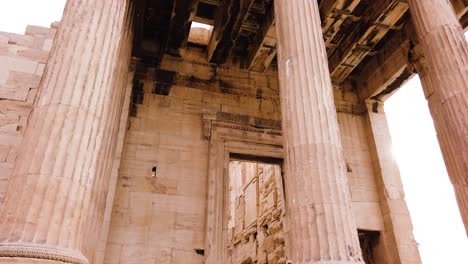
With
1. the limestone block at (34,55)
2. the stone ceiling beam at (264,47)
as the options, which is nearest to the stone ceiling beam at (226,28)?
the stone ceiling beam at (264,47)

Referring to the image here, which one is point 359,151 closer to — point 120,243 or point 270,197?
point 270,197

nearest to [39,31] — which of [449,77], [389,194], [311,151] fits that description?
[311,151]

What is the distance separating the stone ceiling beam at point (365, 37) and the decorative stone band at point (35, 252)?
35.0 ft

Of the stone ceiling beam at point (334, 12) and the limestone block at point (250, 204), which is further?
the limestone block at point (250, 204)

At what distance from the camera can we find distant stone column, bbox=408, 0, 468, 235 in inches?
303

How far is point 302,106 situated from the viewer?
682 centimetres

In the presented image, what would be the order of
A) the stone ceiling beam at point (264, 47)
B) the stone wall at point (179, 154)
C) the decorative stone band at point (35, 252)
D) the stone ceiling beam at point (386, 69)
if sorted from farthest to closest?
the stone ceiling beam at point (386, 69), the stone ceiling beam at point (264, 47), the stone wall at point (179, 154), the decorative stone band at point (35, 252)

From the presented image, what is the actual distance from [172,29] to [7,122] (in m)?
5.40

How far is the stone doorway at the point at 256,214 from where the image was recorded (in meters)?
13.7

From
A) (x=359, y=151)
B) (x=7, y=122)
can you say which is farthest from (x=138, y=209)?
(x=359, y=151)

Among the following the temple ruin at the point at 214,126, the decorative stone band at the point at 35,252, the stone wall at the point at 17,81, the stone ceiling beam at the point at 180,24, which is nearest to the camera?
the decorative stone band at the point at 35,252

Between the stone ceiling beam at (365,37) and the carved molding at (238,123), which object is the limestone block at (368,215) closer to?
the carved molding at (238,123)

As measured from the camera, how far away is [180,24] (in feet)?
38.3

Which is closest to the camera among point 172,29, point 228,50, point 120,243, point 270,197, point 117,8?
point 117,8
